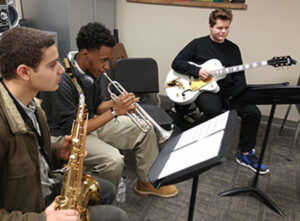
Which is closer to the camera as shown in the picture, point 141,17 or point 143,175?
point 143,175

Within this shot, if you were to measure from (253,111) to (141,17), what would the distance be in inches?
83.8

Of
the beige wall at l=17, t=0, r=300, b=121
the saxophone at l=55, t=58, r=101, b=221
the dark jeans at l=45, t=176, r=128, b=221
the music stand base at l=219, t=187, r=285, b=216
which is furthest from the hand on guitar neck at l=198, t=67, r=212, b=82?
the dark jeans at l=45, t=176, r=128, b=221

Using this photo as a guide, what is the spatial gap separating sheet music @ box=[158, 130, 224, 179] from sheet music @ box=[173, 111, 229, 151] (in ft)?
0.13

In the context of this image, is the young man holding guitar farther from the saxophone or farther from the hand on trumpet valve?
the saxophone

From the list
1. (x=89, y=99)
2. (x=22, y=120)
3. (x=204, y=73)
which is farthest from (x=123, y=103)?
(x=204, y=73)

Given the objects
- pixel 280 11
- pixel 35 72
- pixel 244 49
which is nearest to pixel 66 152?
pixel 35 72

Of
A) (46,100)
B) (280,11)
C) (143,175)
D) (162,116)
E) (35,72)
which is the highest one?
(280,11)

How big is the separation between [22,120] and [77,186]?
0.42 m

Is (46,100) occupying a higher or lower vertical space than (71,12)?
lower

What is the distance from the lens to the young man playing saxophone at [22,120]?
95 centimetres

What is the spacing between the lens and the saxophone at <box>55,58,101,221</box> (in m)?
1.09

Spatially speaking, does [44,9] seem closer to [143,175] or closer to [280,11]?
[143,175]

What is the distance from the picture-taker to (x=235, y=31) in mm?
3355

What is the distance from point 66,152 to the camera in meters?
1.38
